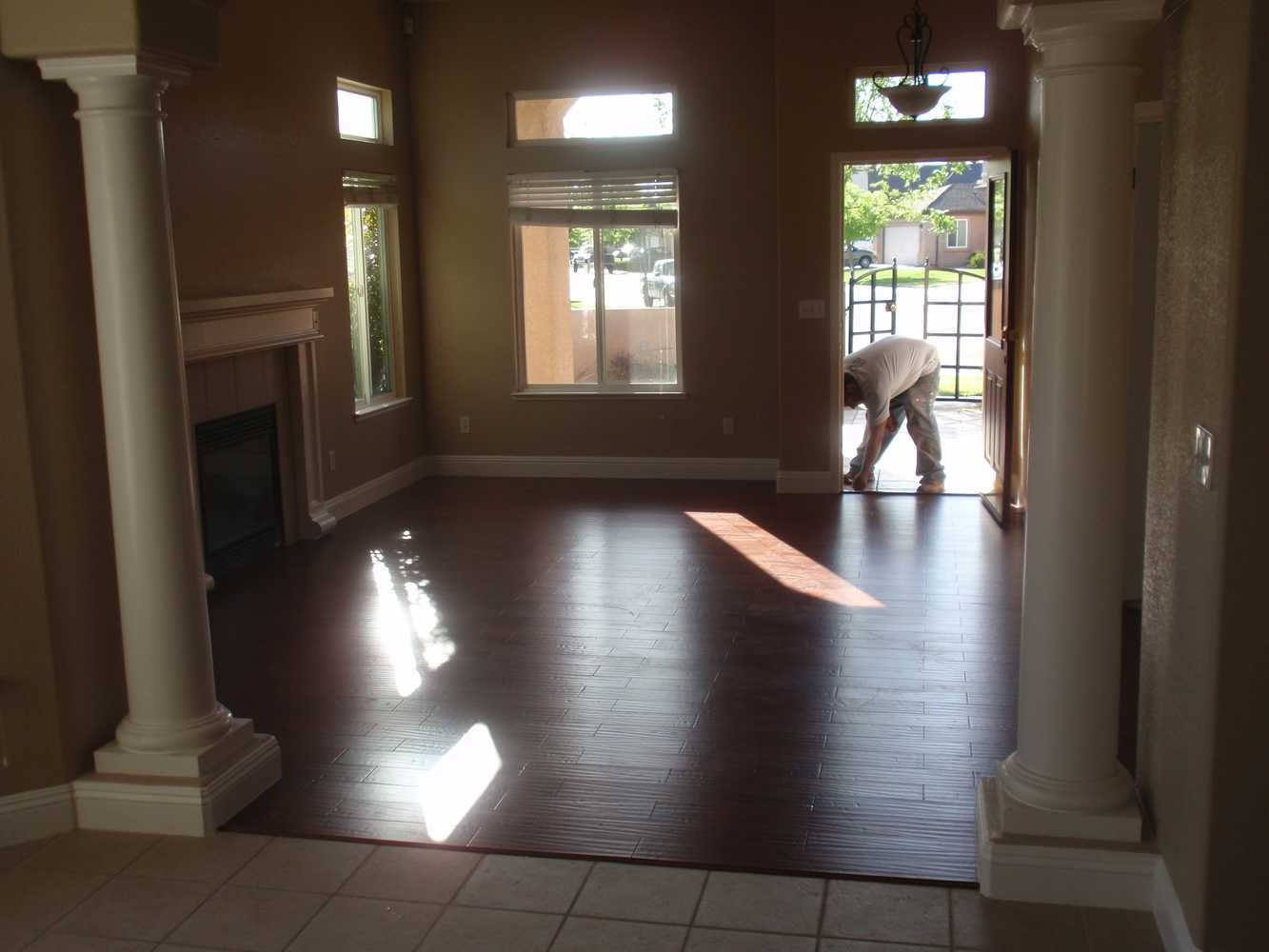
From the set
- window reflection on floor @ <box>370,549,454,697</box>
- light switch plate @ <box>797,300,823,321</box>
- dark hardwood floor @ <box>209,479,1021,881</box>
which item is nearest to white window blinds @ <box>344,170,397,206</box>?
dark hardwood floor @ <box>209,479,1021,881</box>

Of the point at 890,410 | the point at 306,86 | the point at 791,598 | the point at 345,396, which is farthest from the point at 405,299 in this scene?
the point at 791,598

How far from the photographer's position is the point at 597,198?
8.50 meters

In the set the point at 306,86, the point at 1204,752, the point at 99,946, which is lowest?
the point at 99,946

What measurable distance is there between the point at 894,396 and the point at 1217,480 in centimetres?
585

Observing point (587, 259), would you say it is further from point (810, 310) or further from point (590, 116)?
point (810, 310)

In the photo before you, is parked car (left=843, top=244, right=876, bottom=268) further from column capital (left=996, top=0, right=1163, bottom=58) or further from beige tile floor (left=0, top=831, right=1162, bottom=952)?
beige tile floor (left=0, top=831, right=1162, bottom=952)

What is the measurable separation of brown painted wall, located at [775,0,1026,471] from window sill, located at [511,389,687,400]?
98cm

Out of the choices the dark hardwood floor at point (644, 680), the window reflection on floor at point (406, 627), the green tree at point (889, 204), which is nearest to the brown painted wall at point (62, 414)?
the dark hardwood floor at point (644, 680)

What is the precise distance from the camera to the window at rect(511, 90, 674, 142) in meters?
8.36

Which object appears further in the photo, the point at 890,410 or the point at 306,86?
the point at 890,410

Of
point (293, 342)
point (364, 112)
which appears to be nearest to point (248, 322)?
point (293, 342)

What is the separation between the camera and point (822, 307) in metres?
7.92

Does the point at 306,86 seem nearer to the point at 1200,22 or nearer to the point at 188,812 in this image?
the point at 188,812

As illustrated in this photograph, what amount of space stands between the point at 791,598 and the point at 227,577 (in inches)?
111
